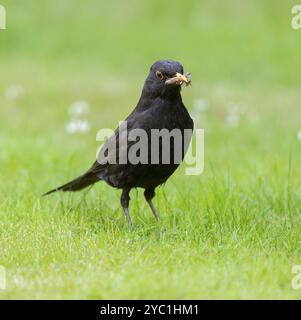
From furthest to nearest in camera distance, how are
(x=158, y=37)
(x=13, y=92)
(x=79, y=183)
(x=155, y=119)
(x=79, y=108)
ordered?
(x=158, y=37), (x=13, y=92), (x=79, y=108), (x=79, y=183), (x=155, y=119)

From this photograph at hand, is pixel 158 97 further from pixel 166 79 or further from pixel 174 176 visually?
pixel 174 176

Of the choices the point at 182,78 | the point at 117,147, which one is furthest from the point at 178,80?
the point at 117,147

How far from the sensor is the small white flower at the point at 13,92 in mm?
10490

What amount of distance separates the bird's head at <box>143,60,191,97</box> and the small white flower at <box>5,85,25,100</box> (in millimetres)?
5278

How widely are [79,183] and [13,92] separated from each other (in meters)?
4.74

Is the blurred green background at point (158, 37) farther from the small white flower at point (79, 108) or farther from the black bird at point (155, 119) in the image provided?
the black bird at point (155, 119)

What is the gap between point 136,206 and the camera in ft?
19.4

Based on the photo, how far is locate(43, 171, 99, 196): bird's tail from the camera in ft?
19.7

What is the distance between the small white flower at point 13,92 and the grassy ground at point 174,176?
46 mm

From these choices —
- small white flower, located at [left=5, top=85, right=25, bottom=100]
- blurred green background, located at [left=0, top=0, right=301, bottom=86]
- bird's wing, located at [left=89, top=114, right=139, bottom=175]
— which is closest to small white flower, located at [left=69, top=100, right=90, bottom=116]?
small white flower, located at [left=5, top=85, right=25, bottom=100]

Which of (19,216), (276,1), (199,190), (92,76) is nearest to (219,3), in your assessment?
(276,1)

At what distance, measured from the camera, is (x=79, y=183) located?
6.08 metres

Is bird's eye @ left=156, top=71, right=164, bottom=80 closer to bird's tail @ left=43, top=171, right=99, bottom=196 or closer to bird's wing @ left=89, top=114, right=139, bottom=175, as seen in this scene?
bird's wing @ left=89, top=114, right=139, bottom=175
